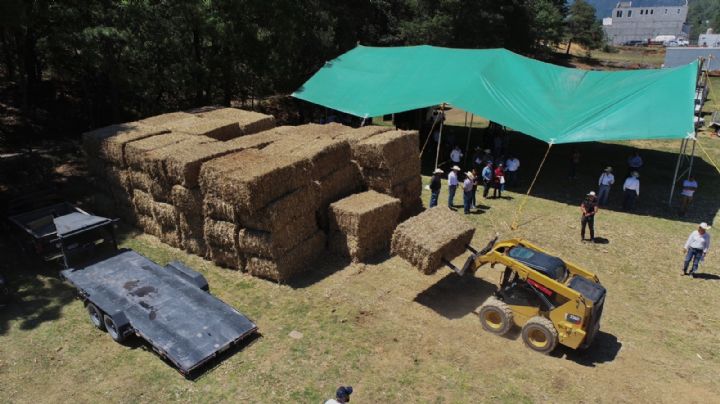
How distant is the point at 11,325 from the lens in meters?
11.0

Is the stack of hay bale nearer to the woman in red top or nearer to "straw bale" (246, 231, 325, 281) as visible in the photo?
"straw bale" (246, 231, 325, 281)

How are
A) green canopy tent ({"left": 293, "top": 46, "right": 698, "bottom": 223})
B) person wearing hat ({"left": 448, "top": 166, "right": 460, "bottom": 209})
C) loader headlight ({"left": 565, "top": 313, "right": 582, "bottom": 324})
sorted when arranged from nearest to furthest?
loader headlight ({"left": 565, "top": 313, "right": 582, "bottom": 324})
person wearing hat ({"left": 448, "top": 166, "right": 460, "bottom": 209})
green canopy tent ({"left": 293, "top": 46, "right": 698, "bottom": 223})

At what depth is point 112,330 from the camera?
10383 mm

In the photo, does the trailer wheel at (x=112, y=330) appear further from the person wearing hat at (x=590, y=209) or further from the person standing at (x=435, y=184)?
the person wearing hat at (x=590, y=209)

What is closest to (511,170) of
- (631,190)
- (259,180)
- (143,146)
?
(631,190)

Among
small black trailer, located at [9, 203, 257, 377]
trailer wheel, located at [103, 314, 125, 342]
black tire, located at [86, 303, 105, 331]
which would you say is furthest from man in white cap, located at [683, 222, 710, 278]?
black tire, located at [86, 303, 105, 331]

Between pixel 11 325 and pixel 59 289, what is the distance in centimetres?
161

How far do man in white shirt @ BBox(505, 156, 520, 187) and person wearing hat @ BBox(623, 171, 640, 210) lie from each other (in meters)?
4.16

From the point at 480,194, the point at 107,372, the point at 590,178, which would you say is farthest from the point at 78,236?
the point at 590,178

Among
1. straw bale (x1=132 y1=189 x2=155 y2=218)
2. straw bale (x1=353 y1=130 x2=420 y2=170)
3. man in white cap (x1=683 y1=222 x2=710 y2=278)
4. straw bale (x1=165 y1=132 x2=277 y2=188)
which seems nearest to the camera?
man in white cap (x1=683 y1=222 x2=710 y2=278)

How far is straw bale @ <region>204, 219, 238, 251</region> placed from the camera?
12.7 m

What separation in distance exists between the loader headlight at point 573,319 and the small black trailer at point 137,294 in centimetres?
659

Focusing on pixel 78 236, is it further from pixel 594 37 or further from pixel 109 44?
pixel 594 37

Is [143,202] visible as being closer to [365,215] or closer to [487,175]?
[365,215]
